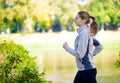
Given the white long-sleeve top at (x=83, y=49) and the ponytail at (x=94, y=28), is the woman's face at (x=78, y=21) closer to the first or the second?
the white long-sleeve top at (x=83, y=49)

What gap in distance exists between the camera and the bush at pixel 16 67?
7332mm

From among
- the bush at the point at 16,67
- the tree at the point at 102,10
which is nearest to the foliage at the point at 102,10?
the tree at the point at 102,10

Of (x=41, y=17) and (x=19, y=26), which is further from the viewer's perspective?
(x=19, y=26)

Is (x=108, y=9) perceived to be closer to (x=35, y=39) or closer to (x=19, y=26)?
(x=19, y=26)

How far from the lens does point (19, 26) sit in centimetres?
8219

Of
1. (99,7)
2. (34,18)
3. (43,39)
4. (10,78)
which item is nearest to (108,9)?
(99,7)

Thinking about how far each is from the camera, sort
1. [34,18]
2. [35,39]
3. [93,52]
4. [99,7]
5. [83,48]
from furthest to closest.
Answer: [99,7]
[34,18]
[35,39]
[93,52]
[83,48]

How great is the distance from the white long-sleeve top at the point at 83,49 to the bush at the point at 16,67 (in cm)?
102

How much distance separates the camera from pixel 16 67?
24.9 ft

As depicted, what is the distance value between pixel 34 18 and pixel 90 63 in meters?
66.7

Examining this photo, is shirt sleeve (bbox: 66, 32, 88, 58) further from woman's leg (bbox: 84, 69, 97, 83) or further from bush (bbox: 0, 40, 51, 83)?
bush (bbox: 0, 40, 51, 83)

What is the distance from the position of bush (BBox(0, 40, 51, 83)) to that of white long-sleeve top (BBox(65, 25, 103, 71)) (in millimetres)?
1024

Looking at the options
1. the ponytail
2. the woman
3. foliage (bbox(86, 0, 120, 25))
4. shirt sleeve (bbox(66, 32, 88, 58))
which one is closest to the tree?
foliage (bbox(86, 0, 120, 25))

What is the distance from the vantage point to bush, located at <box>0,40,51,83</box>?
289 inches
